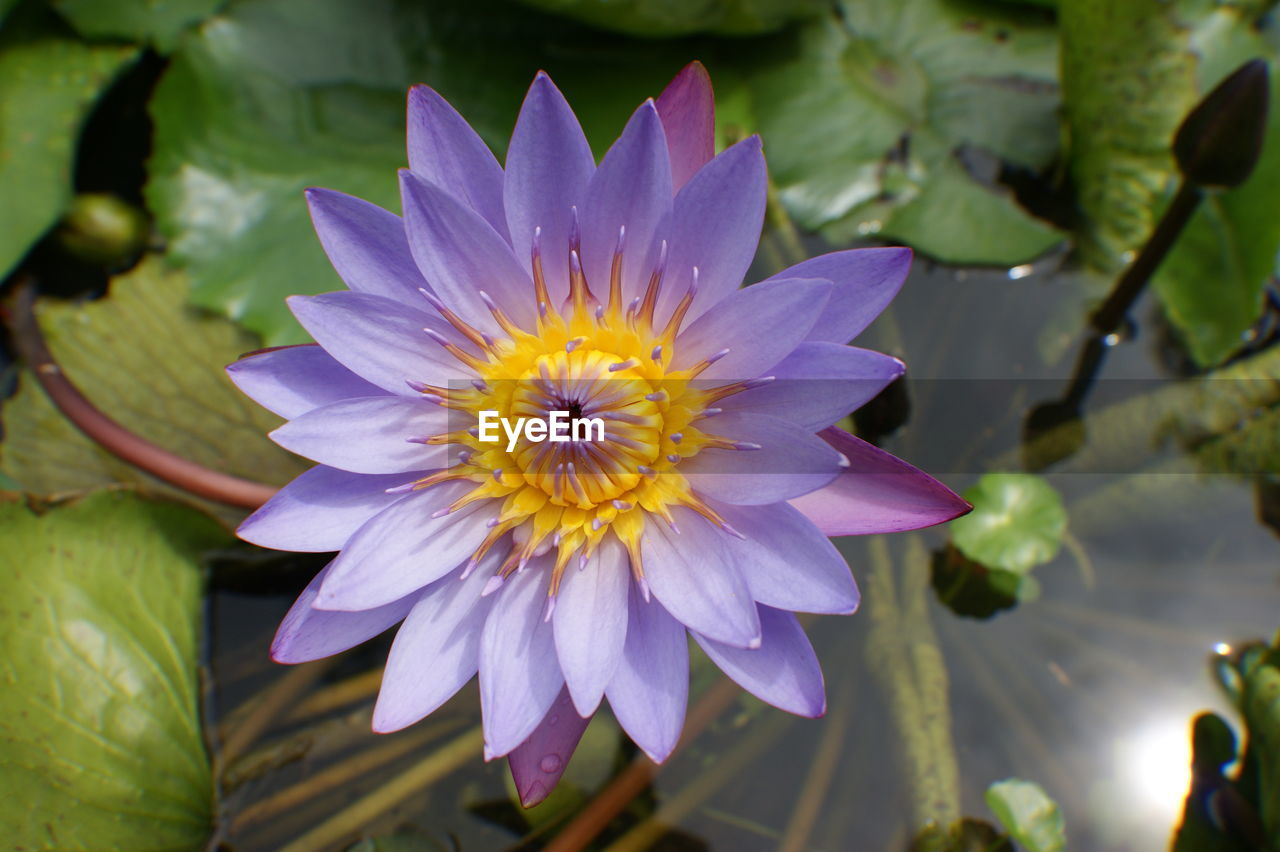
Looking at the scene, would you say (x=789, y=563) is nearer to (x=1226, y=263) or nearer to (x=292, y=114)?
(x=1226, y=263)

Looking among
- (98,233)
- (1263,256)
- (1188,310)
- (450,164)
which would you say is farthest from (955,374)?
(98,233)

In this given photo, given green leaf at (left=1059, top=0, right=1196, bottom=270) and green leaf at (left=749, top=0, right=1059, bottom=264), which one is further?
green leaf at (left=749, top=0, right=1059, bottom=264)

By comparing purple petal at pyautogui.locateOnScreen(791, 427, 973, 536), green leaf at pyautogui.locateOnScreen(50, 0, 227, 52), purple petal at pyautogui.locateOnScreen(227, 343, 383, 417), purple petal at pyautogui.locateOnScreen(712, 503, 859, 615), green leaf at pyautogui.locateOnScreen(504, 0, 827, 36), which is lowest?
purple petal at pyautogui.locateOnScreen(712, 503, 859, 615)

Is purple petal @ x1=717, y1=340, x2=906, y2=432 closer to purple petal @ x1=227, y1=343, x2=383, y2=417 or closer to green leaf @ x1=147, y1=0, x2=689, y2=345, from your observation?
purple petal @ x1=227, y1=343, x2=383, y2=417

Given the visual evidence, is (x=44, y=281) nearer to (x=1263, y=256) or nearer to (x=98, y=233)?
(x=98, y=233)

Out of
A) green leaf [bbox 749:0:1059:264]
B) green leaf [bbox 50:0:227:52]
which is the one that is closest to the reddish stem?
green leaf [bbox 50:0:227:52]

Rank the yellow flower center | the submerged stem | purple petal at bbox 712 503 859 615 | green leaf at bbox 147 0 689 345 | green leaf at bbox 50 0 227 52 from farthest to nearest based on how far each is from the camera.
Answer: green leaf at bbox 50 0 227 52
green leaf at bbox 147 0 689 345
the submerged stem
the yellow flower center
purple petal at bbox 712 503 859 615

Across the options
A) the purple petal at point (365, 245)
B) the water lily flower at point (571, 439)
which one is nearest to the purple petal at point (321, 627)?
the water lily flower at point (571, 439)

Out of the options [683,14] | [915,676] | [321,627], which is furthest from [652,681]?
[683,14]
